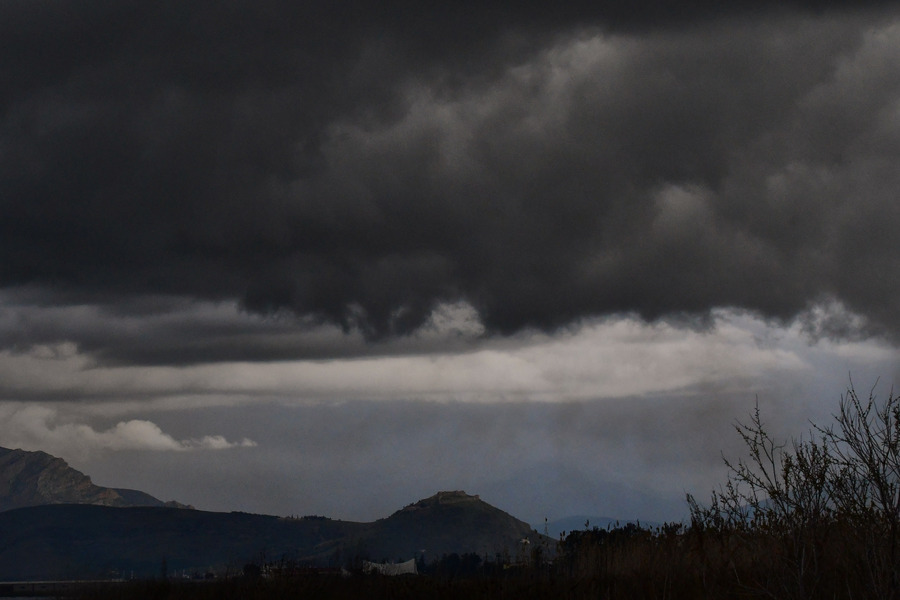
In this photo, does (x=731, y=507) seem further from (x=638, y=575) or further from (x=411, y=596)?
(x=411, y=596)

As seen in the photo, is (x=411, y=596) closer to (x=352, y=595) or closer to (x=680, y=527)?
(x=352, y=595)

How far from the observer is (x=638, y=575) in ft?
88.3

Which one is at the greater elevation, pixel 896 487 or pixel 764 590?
pixel 896 487

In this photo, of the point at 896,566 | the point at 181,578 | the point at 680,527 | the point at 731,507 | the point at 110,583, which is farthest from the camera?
the point at 110,583

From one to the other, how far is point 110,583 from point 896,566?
33.9 metres

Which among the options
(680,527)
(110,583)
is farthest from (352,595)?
(110,583)

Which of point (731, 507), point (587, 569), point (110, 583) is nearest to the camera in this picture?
point (731, 507)

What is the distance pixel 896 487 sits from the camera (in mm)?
18656

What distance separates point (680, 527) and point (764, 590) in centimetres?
1307

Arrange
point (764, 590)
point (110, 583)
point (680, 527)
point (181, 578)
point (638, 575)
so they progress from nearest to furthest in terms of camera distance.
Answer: point (764, 590) → point (638, 575) → point (680, 527) → point (181, 578) → point (110, 583)

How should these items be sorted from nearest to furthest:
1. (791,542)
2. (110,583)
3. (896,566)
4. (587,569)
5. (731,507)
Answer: (896,566) → (791,542) → (731,507) → (587,569) → (110,583)

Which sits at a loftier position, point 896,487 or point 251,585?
point 896,487

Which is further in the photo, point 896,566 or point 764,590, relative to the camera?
point 764,590

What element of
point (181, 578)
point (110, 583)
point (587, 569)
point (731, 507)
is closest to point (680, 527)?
point (587, 569)
